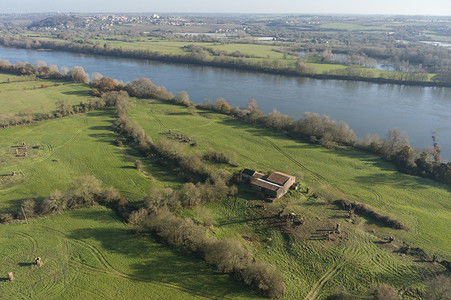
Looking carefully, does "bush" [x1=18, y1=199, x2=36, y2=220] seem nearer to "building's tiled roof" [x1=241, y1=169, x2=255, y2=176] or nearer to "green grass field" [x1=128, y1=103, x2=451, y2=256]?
"green grass field" [x1=128, y1=103, x2=451, y2=256]

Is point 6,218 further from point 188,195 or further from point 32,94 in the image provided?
point 32,94

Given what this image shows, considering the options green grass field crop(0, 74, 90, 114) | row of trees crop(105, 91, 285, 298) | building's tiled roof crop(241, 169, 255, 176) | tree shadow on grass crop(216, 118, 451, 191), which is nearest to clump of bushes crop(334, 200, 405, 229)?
tree shadow on grass crop(216, 118, 451, 191)

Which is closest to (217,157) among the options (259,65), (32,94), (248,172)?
(248,172)

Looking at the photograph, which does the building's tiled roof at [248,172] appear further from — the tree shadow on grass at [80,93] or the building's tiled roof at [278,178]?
the tree shadow on grass at [80,93]

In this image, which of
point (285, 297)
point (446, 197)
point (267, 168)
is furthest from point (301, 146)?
point (285, 297)

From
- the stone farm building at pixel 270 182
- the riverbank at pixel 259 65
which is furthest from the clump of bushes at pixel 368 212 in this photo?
the riverbank at pixel 259 65

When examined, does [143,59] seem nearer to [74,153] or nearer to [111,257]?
[74,153]

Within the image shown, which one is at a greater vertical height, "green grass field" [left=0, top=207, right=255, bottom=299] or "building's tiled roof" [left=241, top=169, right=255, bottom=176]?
"building's tiled roof" [left=241, top=169, right=255, bottom=176]
